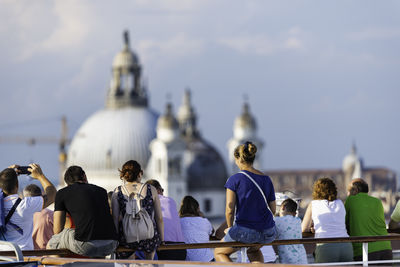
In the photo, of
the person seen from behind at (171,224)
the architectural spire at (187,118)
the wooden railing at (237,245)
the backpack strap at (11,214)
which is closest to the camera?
the wooden railing at (237,245)

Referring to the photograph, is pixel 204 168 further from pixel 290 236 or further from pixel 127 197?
pixel 127 197

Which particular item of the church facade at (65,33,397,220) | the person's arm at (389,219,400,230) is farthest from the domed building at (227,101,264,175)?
the person's arm at (389,219,400,230)

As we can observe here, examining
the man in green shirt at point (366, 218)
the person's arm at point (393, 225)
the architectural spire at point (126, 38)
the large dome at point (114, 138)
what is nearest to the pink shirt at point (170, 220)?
the man in green shirt at point (366, 218)

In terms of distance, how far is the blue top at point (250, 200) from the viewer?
9.52 m

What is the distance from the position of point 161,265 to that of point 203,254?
318 cm

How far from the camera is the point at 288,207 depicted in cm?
1031

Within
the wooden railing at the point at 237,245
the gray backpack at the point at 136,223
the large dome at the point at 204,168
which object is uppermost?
the large dome at the point at 204,168

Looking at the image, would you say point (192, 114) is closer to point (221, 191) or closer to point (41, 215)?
point (221, 191)

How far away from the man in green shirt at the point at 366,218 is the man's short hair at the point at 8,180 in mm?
3291

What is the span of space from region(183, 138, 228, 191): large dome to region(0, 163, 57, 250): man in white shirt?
139 meters

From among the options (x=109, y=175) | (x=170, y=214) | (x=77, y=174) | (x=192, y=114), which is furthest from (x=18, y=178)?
(x=192, y=114)

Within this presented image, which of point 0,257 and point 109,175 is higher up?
point 109,175

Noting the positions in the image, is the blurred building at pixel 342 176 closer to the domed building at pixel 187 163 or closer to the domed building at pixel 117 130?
the domed building at pixel 187 163

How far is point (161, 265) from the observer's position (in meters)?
7.61
